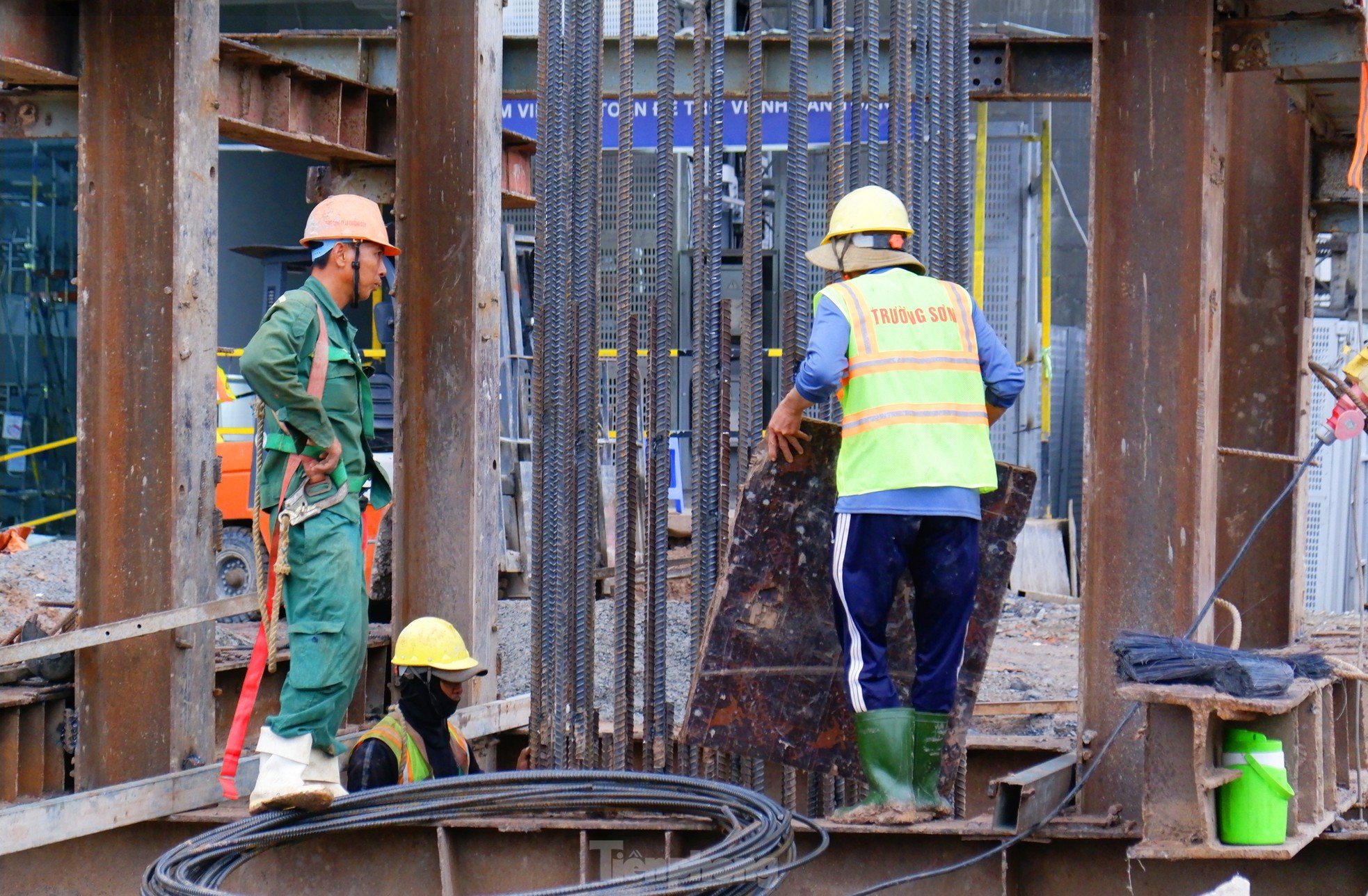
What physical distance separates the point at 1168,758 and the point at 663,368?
8.00ft

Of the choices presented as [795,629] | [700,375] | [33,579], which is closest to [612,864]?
[795,629]

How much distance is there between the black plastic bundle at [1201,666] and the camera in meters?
4.64

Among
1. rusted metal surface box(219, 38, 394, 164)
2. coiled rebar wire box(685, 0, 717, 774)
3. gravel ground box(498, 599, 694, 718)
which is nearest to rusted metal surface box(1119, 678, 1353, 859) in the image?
coiled rebar wire box(685, 0, 717, 774)

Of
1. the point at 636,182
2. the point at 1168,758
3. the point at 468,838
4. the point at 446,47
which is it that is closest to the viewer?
the point at 1168,758

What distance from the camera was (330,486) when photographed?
5.62 m

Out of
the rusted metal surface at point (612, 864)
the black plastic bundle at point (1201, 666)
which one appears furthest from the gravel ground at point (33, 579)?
the black plastic bundle at point (1201, 666)

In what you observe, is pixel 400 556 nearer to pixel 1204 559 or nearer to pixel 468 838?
pixel 468 838

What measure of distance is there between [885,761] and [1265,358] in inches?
147

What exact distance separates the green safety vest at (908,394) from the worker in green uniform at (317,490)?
1.78m

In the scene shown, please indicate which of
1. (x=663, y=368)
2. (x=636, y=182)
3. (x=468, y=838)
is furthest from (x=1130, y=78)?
(x=636, y=182)

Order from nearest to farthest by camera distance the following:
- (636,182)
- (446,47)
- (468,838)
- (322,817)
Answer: (322,817) < (468,838) < (446,47) < (636,182)

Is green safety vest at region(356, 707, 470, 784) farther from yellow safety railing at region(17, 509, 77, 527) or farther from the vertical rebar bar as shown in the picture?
yellow safety railing at region(17, 509, 77, 527)

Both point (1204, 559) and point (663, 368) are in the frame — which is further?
point (663, 368)

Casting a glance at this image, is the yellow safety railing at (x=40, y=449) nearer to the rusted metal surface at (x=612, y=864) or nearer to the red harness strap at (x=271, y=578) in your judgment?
the rusted metal surface at (x=612, y=864)
